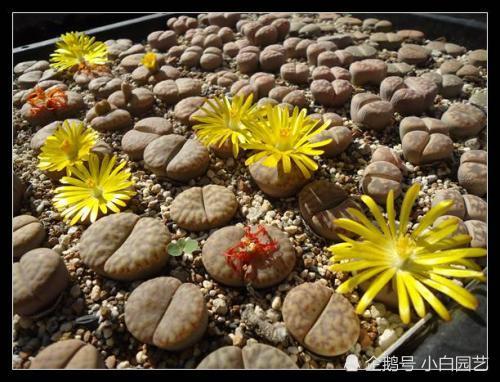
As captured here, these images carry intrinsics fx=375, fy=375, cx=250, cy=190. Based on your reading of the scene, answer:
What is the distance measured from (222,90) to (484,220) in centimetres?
148

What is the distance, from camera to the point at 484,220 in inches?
55.8

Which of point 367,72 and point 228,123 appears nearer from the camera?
point 228,123

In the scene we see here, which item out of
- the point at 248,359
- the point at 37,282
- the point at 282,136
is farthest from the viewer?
the point at 282,136

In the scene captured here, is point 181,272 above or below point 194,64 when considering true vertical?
below

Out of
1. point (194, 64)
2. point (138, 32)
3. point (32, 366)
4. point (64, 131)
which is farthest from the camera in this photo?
point (138, 32)

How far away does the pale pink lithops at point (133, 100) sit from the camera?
2045 millimetres

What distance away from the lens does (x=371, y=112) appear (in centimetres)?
180

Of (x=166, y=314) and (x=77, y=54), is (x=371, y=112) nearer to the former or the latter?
(x=166, y=314)

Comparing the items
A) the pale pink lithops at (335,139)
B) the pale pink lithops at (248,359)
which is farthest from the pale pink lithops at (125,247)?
the pale pink lithops at (335,139)

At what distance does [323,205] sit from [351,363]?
561 millimetres

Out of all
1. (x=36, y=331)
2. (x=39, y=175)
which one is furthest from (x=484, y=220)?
(x=39, y=175)

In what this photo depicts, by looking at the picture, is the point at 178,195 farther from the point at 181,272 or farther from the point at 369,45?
the point at 369,45

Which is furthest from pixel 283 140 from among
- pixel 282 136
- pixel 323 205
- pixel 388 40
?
pixel 388 40

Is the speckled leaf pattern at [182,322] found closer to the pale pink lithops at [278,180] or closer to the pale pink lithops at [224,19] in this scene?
the pale pink lithops at [278,180]
